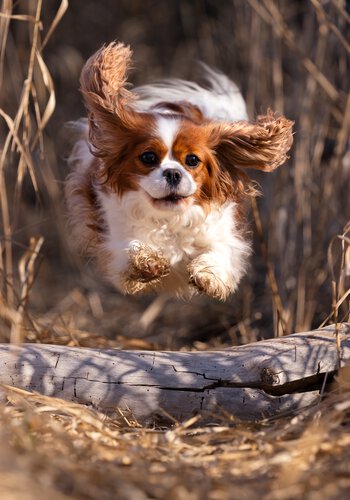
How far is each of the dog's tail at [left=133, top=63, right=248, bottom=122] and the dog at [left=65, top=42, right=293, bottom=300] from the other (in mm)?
150

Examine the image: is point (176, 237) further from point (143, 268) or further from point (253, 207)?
point (253, 207)

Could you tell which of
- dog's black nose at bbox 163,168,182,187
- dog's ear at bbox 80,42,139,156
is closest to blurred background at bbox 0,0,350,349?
dog's ear at bbox 80,42,139,156

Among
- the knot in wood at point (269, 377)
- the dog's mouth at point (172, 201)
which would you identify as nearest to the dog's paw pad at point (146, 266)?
the dog's mouth at point (172, 201)

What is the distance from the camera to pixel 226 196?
357 cm

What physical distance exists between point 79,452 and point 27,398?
1.86ft

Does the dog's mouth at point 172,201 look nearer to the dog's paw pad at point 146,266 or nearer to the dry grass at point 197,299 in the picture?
the dog's paw pad at point 146,266

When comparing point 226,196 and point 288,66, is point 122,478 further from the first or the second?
point 288,66

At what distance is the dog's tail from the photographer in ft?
13.1

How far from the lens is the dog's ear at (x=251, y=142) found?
11.5 feet

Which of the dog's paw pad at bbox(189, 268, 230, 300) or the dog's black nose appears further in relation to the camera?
the dog's paw pad at bbox(189, 268, 230, 300)

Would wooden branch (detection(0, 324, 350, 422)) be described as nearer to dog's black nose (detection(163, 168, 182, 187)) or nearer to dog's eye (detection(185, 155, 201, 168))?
dog's black nose (detection(163, 168, 182, 187))

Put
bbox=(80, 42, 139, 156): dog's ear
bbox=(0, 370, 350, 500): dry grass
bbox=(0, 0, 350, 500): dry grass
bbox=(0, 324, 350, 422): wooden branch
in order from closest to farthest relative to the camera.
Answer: bbox=(0, 370, 350, 500): dry grass
bbox=(0, 0, 350, 500): dry grass
bbox=(0, 324, 350, 422): wooden branch
bbox=(80, 42, 139, 156): dog's ear

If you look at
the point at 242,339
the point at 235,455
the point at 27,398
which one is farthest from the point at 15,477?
the point at 242,339

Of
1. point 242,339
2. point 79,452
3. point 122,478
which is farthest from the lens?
point 242,339
